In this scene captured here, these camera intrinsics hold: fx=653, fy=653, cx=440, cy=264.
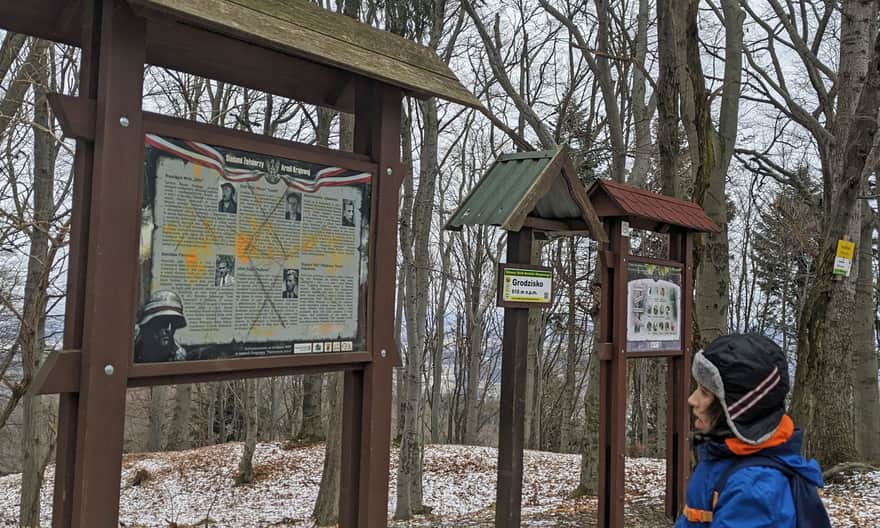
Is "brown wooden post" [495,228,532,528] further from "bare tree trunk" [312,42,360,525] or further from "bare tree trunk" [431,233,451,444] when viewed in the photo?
"bare tree trunk" [431,233,451,444]

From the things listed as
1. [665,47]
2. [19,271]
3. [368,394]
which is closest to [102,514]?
[368,394]

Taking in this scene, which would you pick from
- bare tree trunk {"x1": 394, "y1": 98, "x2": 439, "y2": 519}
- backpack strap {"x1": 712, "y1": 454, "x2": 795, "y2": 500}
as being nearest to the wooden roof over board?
backpack strap {"x1": 712, "y1": 454, "x2": 795, "y2": 500}

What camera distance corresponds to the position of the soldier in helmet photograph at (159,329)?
7.59 ft

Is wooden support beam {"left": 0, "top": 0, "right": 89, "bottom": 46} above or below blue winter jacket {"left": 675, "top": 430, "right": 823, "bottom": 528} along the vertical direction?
above

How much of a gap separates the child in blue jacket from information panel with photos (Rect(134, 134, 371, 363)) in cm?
153

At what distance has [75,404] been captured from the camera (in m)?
2.24

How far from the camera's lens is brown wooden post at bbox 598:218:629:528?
455cm

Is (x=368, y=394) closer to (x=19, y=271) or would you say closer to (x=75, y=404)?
(x=75, y=404)

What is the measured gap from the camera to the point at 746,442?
2.03m

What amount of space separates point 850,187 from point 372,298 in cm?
532

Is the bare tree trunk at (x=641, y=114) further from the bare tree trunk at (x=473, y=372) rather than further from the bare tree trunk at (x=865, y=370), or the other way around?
the bare tree trunk at (x=473, y=372)

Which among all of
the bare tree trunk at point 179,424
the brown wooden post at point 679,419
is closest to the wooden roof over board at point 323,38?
the brown wooden post at point 679,419

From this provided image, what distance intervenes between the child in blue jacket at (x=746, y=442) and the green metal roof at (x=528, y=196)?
5.58ft

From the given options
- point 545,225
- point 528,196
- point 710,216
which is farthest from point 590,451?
point 528,196
